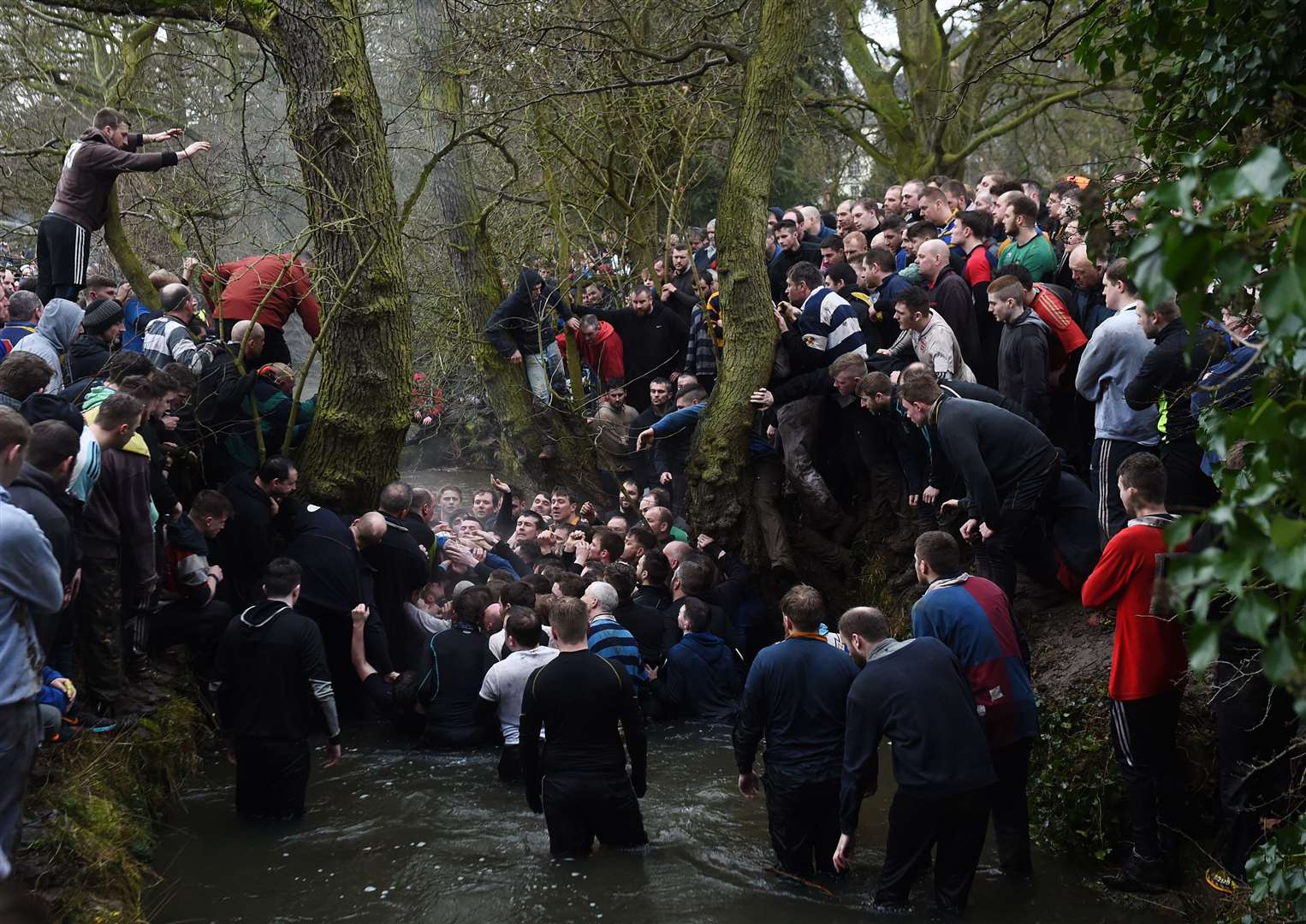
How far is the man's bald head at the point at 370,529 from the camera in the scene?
30.8 ft

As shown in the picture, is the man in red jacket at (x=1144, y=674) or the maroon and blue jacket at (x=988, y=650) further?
the maroon and blue jacket at (x=988, y=650)

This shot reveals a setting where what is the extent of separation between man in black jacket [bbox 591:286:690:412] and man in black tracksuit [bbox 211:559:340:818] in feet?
19.7

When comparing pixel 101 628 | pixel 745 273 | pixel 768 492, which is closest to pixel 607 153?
pixel 745 273

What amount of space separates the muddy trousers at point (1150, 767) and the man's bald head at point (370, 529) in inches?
222

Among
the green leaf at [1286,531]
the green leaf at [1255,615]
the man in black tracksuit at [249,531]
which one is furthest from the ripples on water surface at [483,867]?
the green leaf at [1286,531]

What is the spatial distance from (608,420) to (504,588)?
4232 millimetres

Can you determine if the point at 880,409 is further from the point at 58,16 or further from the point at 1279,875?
the point at 58,16

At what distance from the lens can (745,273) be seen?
36.4 ft

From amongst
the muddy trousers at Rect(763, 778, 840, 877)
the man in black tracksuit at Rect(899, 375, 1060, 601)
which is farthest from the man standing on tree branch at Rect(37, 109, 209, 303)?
the muddy trousers at Rect(763, 778, 840, 877)

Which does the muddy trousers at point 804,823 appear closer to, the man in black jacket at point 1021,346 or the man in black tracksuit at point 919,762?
the man in black tracksuit at point 919,762

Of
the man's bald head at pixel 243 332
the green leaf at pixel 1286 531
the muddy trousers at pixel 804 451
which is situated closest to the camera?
the green leaf at pixel 1286 531

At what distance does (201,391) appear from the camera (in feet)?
30.5

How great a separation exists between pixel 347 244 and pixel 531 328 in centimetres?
322

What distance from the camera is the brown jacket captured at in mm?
8977
